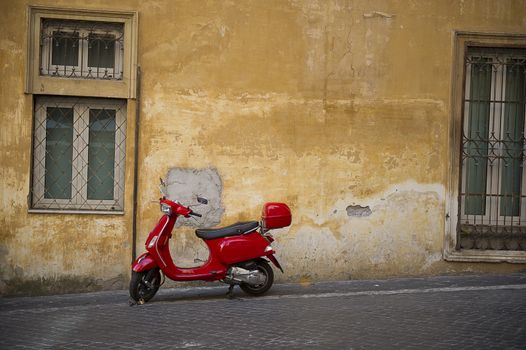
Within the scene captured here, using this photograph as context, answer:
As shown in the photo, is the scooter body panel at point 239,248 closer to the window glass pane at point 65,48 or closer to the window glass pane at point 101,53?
the window glass pane at point 101,53

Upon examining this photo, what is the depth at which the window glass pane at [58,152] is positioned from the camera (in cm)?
948

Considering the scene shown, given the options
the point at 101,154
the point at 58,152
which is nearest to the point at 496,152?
the point at 101,154

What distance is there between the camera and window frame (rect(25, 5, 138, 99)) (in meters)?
9.23

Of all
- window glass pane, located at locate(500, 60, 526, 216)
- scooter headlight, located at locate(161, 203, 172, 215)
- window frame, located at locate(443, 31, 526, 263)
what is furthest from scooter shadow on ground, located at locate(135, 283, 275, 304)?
window glass pane, located at locate(500, 60, 526, 216)

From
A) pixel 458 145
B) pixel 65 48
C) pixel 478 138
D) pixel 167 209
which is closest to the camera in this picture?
pixel 167 209

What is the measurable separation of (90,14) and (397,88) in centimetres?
400

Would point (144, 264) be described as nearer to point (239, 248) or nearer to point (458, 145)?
point (239, 248)

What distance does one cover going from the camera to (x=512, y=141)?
989cm

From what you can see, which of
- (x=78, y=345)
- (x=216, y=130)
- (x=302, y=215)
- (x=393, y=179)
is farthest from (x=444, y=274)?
(x=78, y=345)

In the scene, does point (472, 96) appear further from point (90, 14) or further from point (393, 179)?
point (90, 14)

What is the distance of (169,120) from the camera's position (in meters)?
9.36

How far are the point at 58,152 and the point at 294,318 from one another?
4.01m

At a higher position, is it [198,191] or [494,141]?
[494,141]

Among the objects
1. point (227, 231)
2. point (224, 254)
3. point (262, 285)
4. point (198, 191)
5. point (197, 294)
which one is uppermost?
point (198, 191)
